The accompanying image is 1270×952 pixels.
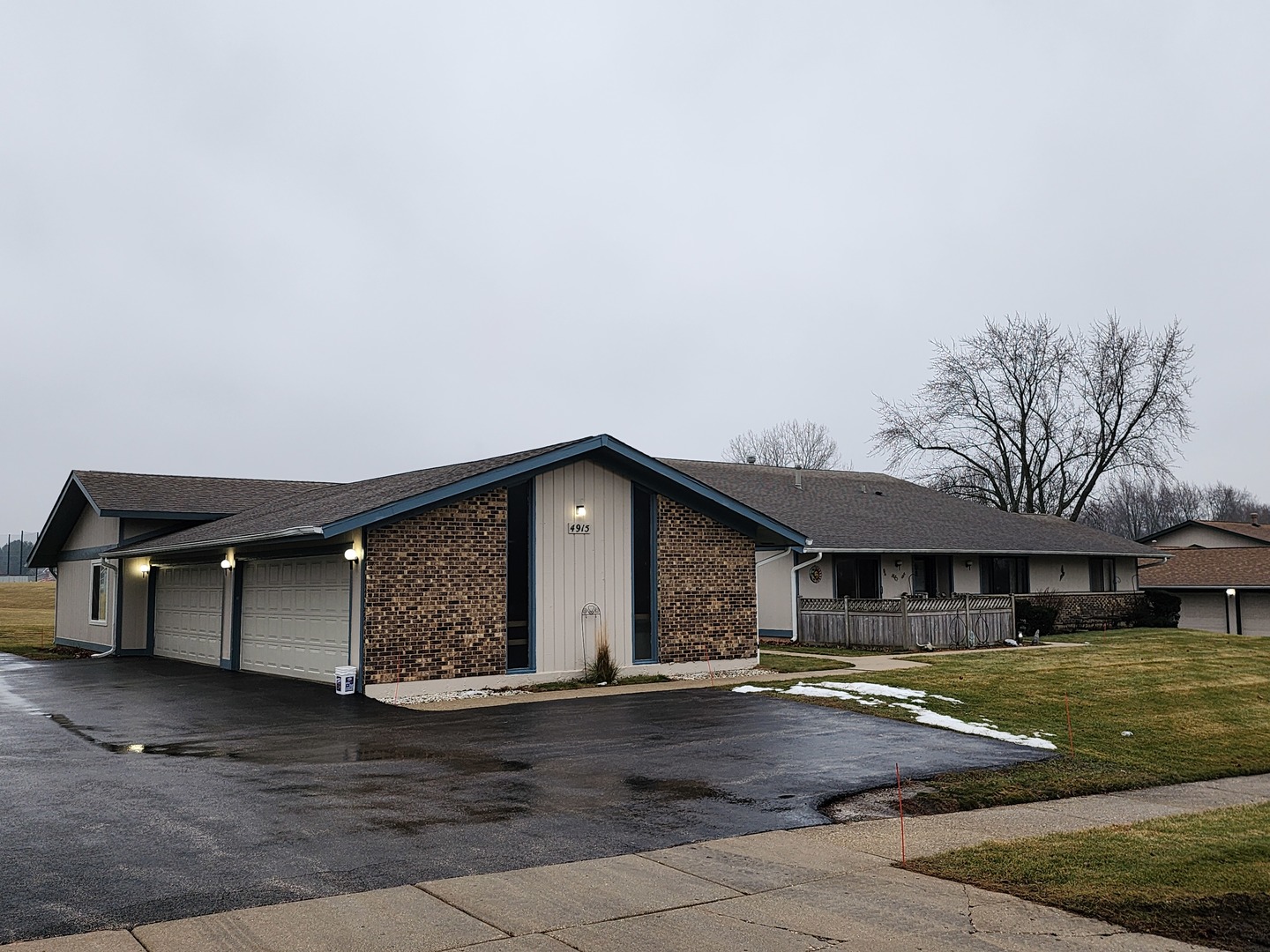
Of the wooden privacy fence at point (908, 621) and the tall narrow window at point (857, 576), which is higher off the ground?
the tall narrow window at point (857, 576)

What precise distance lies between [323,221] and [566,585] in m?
32.2

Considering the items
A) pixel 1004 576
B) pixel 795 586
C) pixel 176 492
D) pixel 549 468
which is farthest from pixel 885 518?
pixel 176 492

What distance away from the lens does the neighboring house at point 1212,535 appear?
47188mm

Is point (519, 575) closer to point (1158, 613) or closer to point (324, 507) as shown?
point (324, 507)

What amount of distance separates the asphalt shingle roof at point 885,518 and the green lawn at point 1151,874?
18219mm

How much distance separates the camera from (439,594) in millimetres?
16203

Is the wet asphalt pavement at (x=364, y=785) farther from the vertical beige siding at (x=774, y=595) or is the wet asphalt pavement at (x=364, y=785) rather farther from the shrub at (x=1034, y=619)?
the shrub at (x=1034, y=619)

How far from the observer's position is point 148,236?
4350 centimetres

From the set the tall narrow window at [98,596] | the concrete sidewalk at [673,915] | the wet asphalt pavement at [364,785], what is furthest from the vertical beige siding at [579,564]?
the tall narrow window at [98,596]

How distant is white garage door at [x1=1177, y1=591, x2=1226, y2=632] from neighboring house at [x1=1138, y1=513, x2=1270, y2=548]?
26.0ft

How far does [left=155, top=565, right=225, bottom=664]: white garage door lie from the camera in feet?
72.0

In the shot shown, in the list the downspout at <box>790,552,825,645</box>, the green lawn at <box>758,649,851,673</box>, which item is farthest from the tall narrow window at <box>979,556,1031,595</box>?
the green lawn at <box>758,649,851,673</box>

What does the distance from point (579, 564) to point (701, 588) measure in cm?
286

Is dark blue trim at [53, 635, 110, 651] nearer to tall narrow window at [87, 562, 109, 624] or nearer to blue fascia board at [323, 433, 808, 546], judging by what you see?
tall narrow window at [87, 562, 109, 624]
